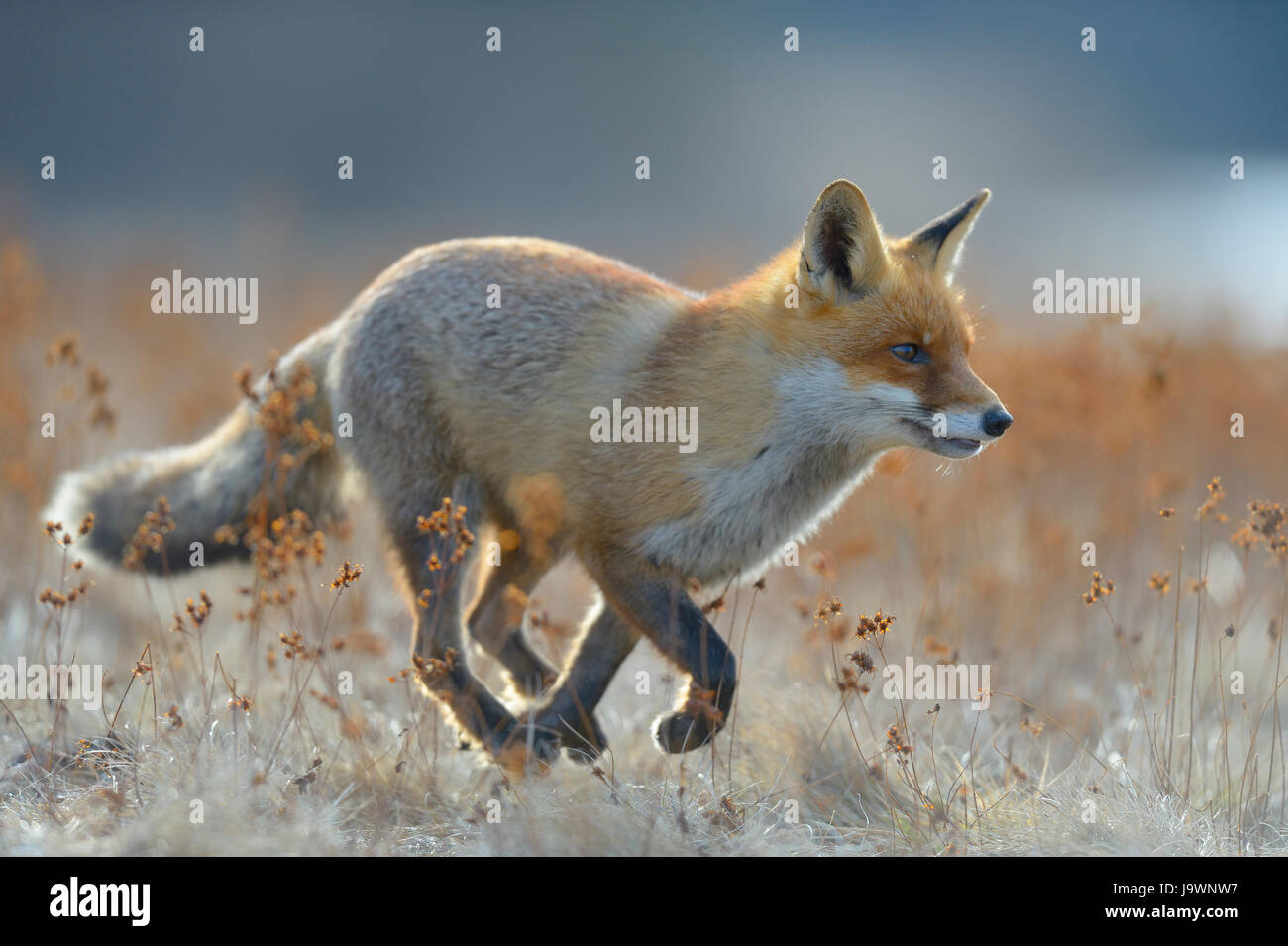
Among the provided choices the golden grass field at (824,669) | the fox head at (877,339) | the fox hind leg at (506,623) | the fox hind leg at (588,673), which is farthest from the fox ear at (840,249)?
A: the fox hind leg at (506,623)

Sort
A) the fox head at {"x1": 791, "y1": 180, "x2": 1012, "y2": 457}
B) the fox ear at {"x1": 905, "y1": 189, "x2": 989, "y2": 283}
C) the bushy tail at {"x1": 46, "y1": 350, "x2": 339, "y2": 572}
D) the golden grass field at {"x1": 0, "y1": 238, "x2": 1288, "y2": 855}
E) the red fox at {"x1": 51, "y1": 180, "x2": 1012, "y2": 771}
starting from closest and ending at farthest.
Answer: the golden grass field at {"x1": 0, "y1": 238, "x2": 1288, "y2": 855} → the fox head at {"x1": 791, "y1": 180, "x2": 1012, "y2": 457} → the red fox at {"x1": 51, "y1": 180, "x2": 1012, "y2": 771} → the fox ear at {"x1": 905, "y1": 189, "x2": 989, "y2": 283} → the bushy tail at {"x1": 46, "y1": 350, "x2": 339, "y2": 572}

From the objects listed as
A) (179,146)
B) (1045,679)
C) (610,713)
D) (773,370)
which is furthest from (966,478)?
(179,146)

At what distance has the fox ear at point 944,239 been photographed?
3711 mm

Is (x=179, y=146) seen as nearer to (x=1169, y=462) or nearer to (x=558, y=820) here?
(x=1169, y=462)

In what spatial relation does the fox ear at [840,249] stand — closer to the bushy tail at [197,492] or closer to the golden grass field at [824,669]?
the golden grass field at [824,669]

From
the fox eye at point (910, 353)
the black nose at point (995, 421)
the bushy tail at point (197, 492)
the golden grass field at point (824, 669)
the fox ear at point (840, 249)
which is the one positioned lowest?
the golden grass field at point (824, 669)

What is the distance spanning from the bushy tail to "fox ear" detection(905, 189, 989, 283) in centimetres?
224

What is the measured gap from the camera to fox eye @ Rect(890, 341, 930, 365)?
3.33 m

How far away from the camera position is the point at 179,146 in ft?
84.3

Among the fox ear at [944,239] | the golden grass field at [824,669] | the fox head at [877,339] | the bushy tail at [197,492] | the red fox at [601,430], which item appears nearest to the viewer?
the golden grass field at [824,669]

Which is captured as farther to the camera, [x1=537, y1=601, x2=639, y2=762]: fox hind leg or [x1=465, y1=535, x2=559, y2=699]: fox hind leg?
[x1=465, y1=535, x2=559, y2=699]: fox hind leg

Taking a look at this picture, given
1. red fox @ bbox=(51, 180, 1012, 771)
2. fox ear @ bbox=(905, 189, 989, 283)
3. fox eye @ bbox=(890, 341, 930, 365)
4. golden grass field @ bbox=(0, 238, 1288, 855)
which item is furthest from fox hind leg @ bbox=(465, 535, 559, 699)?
fox ear @ bbox=(905, 189, 989, 283)

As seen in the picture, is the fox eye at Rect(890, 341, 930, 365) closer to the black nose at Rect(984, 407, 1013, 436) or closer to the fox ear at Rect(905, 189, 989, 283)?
the black nose at Rect(984, 407, 1013, 436)

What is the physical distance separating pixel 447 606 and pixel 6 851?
1453 millimetres
